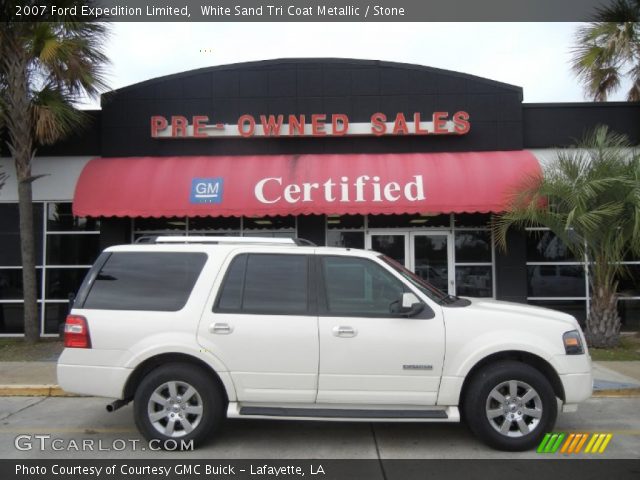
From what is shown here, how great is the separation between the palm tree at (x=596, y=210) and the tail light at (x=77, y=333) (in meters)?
7.47

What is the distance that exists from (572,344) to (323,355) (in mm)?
2345

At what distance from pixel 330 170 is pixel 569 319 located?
22.6ft

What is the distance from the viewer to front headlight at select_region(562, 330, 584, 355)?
5094mm

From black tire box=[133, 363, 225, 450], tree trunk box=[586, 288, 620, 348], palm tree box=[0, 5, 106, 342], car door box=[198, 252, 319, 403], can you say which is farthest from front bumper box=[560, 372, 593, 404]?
palm tree box=[0, 5, 106, 342]

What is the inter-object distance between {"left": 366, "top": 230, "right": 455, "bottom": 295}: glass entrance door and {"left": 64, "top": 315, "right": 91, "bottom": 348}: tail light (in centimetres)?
785

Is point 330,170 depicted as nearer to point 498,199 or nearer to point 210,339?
point 498,199

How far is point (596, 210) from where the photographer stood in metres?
9.58

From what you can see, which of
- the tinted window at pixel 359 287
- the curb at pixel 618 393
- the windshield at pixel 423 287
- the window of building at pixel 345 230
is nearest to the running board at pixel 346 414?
the tinted window at pixel 359 287

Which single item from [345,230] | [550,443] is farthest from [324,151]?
[550,443]

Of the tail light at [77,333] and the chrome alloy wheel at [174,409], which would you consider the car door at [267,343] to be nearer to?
the chrome alloy wheel at [174,409]

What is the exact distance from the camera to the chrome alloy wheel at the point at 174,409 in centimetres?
511

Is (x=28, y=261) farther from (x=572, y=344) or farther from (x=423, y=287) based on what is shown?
(x=572, y=344)
